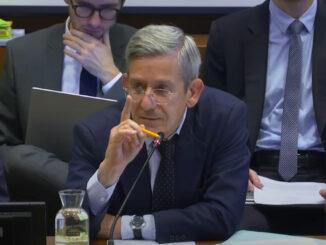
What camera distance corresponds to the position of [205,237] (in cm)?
197

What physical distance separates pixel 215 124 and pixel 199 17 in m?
1.74

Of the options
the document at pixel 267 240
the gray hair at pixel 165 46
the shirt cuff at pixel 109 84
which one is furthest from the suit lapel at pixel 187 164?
the shirt cuff at pixel 109 84

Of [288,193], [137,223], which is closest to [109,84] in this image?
[288,193]

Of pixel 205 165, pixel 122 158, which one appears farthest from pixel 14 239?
pixel 205 165

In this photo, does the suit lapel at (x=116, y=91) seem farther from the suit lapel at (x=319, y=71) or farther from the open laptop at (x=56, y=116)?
the suit lapel at (x=319, y=71)

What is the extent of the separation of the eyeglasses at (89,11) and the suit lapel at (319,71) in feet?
2.55

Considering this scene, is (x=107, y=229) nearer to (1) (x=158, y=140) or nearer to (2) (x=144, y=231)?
(2) (x=144, y=231)

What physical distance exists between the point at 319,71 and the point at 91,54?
0.86 metres

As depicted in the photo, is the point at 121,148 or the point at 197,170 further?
the point at 197,170

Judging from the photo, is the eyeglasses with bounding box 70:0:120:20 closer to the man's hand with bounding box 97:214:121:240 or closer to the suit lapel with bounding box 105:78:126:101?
the suit lapel with bounding box 105:78:126:101

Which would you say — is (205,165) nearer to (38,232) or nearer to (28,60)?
(38,232)

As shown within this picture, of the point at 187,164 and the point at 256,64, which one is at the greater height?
the point at 256,64

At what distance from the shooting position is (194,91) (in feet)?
7.02

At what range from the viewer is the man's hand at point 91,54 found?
284 cm
